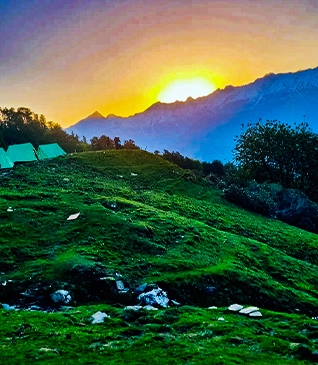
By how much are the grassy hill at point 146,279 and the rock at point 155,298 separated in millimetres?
913

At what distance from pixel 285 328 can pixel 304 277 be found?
11.8 m

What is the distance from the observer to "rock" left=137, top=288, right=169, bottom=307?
16.9m

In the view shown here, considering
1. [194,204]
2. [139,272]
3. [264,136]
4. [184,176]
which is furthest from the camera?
[264,136]

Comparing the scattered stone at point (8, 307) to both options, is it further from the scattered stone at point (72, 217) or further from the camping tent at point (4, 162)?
the camping tent at point (4, 162)

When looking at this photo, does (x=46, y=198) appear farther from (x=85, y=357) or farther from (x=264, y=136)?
(x=264, y=136)

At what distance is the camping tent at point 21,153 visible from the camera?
7262 centimetres

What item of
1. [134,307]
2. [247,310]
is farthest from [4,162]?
[247,310]

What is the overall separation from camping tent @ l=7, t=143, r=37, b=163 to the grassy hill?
3310 centimetres

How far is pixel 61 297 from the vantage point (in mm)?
16797

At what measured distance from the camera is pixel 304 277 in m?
24.9

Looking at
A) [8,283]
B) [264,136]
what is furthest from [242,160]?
[8,283]

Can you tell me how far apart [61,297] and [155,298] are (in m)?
4.14

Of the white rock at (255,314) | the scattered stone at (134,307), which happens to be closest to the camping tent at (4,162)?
the scattered stone at (134,307)

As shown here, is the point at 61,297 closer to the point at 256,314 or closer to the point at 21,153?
the point at 256,314
